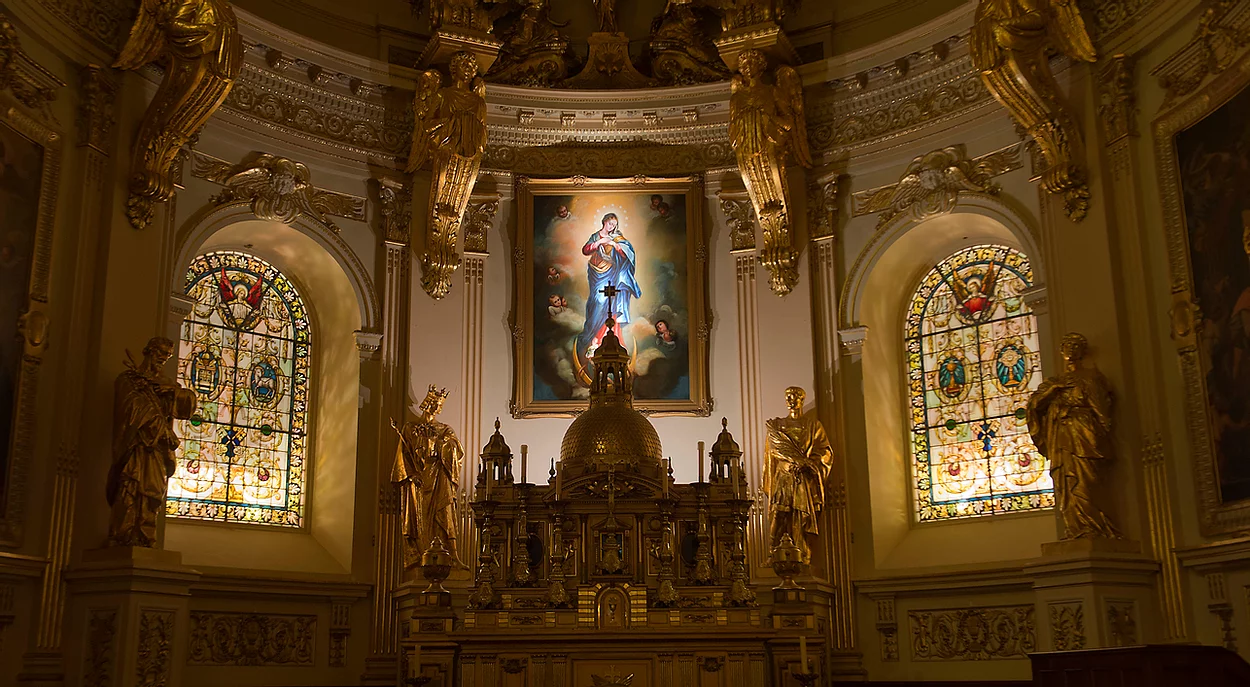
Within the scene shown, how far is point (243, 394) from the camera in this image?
15500 mm

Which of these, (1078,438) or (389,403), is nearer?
(1078,438)

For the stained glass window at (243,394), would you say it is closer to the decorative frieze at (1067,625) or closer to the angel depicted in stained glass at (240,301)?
the angel depicted in stained glass at (240,301)

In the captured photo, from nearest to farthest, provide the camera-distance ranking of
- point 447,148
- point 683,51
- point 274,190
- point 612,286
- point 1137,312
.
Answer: point 1137,312, point 274,190, point 447,148, point 612,286, point 683,51

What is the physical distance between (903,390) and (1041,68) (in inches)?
171

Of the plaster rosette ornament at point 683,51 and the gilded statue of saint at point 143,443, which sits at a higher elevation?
the plaster rosette ornament at point 683,51

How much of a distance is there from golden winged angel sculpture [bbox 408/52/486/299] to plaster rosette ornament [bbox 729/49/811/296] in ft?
10.6

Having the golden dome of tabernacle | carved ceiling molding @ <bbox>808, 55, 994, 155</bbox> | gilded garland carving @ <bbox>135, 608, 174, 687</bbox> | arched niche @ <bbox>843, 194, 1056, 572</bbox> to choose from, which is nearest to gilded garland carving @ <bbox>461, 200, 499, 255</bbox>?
the golden dome of tabernacle

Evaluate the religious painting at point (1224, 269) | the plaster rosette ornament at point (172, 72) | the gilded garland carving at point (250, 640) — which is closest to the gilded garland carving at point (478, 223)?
the plaster rosette ornament at point (172, 72)

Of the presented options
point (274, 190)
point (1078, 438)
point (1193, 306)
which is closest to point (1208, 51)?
point (1193, 306)

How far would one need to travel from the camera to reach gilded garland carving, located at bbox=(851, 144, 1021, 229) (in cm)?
1472

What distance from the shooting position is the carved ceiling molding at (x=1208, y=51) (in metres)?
11.5

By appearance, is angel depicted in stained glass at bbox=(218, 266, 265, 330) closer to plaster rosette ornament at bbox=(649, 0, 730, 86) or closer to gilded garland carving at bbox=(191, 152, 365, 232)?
gilded garland carving at bbox=(191, 152, 365, 232)

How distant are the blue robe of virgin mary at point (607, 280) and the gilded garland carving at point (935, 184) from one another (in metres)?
2.95

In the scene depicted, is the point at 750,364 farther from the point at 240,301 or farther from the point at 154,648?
the point at 154,648
